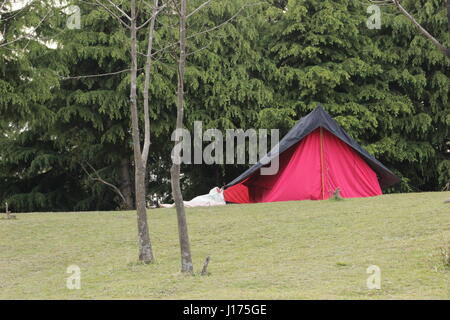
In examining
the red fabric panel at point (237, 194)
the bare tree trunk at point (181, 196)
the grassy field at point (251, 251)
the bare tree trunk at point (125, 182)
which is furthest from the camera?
the bare tree trunk at point (125, 182)

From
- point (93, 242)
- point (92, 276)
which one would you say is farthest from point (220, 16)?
point (92, 276)

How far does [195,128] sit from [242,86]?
181cm

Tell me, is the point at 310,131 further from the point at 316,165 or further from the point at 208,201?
the point at 208,201

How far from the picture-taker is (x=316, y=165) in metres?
15.4

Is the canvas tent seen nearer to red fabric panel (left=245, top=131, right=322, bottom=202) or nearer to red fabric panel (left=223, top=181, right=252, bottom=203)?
red fabric panel (left=245, top=131, right=322, bottom=202)

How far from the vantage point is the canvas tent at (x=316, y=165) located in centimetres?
1532

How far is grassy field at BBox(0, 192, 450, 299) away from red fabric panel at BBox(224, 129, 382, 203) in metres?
1.10

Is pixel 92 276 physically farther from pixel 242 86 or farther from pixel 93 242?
pixel 242 86

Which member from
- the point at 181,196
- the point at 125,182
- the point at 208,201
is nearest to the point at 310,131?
the point at 208,201

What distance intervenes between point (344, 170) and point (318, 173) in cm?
77

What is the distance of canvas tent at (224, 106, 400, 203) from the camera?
1532 centimetres

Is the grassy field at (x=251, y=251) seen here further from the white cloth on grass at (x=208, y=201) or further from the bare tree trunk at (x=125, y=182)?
the bare tree trunk at (x=125, y=182)

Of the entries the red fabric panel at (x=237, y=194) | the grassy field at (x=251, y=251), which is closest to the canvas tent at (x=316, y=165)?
the red fabric panel at (x=237, y=194)

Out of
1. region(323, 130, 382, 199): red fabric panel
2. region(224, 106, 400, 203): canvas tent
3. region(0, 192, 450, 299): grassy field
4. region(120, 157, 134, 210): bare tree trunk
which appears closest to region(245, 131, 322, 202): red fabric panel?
region(224, 106, 400, 203): canvas tent
